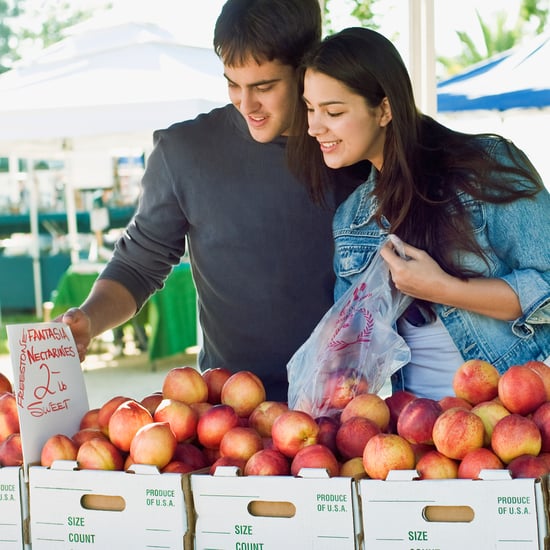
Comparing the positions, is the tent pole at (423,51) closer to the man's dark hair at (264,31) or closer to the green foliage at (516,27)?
the man's dark hair at (264,31)

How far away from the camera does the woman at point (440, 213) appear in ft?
6.43

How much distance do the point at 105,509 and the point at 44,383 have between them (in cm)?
31

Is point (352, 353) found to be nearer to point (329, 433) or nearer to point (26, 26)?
point (329, 433)

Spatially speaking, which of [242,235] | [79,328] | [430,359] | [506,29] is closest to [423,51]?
[242,235]

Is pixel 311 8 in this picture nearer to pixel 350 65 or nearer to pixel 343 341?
pixel 350 65

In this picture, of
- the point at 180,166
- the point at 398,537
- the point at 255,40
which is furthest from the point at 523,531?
the point at 180,166

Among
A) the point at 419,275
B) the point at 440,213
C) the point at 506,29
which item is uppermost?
the point at 506,29

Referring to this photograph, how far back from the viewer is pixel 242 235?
236 centimetres

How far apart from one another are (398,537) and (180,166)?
1.32 metres

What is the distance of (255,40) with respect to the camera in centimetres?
208

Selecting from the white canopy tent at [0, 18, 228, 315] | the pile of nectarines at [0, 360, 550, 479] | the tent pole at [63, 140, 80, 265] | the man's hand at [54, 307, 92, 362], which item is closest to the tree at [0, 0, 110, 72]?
the tent pole at [63, 140, 80, 265]

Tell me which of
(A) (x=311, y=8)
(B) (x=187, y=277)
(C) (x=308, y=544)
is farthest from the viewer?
(B) (x=187, y=277)

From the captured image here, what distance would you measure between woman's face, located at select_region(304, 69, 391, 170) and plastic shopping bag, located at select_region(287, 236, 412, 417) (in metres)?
0.30

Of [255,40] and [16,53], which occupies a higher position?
[16,53]
